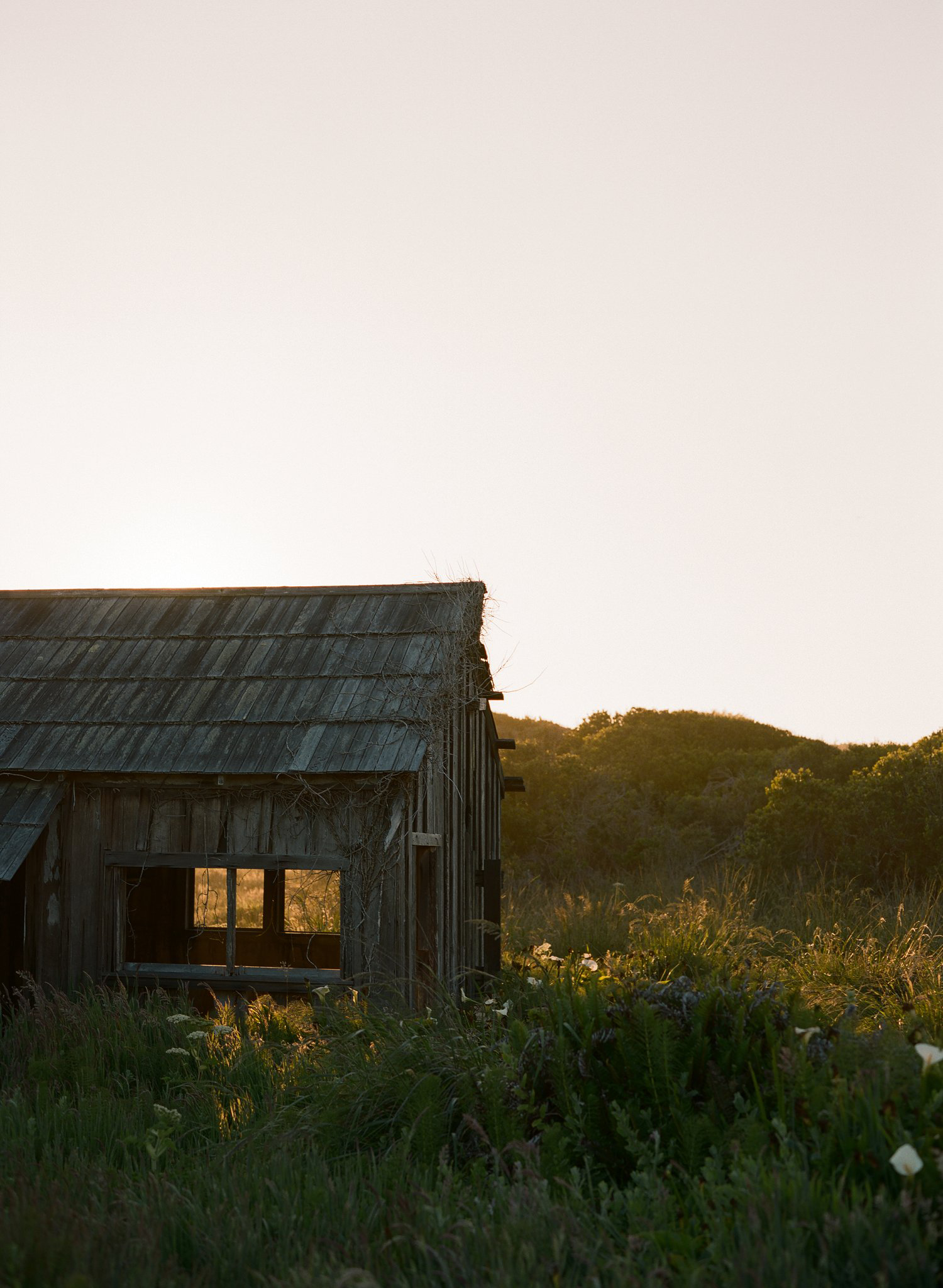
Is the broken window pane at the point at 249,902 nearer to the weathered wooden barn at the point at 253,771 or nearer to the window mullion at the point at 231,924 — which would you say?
the weathered wooden barn at the point at 253,771

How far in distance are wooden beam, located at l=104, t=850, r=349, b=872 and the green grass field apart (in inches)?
69.5

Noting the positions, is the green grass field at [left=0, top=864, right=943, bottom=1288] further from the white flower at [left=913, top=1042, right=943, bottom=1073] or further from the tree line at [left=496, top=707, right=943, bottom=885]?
the tree line at [left=496, top=707, right=943, bottom=885]

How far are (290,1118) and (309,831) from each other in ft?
13.7

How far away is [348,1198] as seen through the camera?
4.05 metres

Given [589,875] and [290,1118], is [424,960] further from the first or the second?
[589,875]

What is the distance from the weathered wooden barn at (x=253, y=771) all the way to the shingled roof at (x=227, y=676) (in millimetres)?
24

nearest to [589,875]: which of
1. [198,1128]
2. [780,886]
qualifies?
[780,886]

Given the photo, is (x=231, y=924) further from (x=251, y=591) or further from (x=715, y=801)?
(x=715, y=801)

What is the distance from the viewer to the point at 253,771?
9648 mm

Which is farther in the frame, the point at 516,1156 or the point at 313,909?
the point at 313,909

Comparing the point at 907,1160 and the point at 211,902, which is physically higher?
the point at 907,1160

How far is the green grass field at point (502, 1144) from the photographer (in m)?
3.51

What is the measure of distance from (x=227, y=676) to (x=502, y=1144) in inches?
279

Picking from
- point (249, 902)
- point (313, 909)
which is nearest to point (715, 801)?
point (249, 902)
